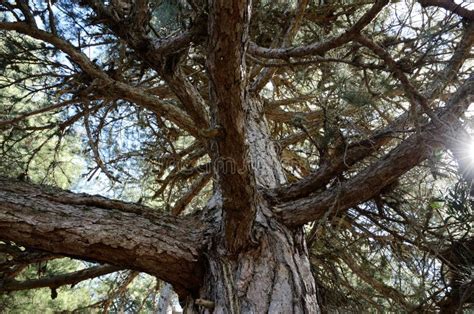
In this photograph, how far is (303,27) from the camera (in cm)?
339

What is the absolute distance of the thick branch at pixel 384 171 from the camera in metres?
1.50

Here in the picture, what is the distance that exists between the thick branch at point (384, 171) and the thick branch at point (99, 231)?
52 centimetres

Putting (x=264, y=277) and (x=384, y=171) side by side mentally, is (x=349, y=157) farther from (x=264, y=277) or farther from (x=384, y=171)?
(x=264, y=277)

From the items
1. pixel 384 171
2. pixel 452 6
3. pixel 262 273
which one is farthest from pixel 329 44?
pixel 262 273

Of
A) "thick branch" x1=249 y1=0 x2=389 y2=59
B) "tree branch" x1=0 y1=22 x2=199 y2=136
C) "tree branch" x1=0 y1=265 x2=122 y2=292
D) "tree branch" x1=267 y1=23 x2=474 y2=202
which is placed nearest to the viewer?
"thick branch" x1=249 y1=0 x2=389 y2=59

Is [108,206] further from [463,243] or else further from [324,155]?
[463,243]

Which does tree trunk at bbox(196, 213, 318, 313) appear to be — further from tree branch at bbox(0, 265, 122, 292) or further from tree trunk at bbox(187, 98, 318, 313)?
tree branch at bbox(0, 265, 122, 292)

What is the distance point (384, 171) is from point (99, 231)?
48.0 inches

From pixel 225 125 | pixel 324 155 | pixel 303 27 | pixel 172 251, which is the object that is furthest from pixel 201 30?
pixel 303 27

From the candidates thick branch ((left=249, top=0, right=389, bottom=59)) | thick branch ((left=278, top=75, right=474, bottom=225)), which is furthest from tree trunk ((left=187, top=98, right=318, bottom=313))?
thick branch ((left=249, top=0, right=389, bottom=59))

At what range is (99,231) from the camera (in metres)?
1.57

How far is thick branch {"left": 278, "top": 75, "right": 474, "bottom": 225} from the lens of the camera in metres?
1.50

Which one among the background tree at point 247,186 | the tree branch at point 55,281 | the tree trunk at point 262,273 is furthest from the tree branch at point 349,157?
the tree branch at point 55,281

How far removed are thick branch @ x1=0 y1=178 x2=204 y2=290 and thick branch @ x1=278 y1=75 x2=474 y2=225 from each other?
1.71ft
